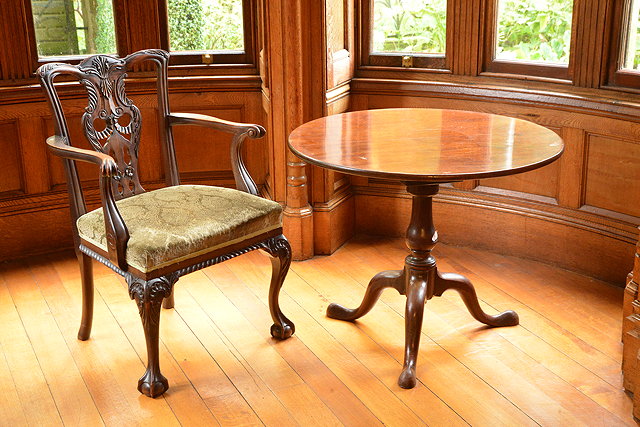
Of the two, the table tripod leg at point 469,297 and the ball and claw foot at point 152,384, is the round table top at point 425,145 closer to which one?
the table tripod leg at point 469,297

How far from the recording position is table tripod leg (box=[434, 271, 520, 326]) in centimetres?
305

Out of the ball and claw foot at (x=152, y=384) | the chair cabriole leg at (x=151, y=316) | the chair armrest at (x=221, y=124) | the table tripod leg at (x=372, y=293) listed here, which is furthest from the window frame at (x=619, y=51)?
the ball and claw foot at (x=152, y=384)

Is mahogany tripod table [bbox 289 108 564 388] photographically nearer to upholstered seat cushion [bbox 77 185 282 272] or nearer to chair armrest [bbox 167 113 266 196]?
chair armrest [bbox 167 113 266 196]

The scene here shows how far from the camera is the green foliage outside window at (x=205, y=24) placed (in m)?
3.90

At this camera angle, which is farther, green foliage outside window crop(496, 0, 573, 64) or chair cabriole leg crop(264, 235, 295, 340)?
green foliage outside window crop(496, 0, 573, 64)

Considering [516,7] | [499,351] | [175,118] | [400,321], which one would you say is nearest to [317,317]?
[400,321]

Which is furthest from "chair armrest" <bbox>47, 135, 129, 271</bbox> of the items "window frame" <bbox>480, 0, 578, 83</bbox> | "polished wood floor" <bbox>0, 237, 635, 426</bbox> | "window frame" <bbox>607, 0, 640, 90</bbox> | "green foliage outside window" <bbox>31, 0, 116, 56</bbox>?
"window frame" <bbox>607, 0, 640, 90</bbox>

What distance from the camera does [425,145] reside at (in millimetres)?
2781

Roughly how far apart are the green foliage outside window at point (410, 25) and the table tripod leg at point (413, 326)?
1.40 m

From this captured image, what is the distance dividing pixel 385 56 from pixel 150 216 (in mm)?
1595

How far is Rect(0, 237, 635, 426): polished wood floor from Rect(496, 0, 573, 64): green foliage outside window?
0.93 m

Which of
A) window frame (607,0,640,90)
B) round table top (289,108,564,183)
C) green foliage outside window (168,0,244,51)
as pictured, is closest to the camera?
round table top (289,108,564,183)

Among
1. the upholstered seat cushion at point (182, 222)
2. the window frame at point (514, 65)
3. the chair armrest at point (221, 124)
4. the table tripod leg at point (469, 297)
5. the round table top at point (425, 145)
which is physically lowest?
the table tripod leg at point (469, 297)

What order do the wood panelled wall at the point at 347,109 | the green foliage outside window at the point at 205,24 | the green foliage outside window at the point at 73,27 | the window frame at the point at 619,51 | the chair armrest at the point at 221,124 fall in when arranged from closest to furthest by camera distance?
the chair armrest at the point at 221,124
the window frame at the point at 619,51
the wood panelled wall at the point at 347,109
the green foliage outside window at the point at 73,27
the green foliage outside window at the point at 205,24
